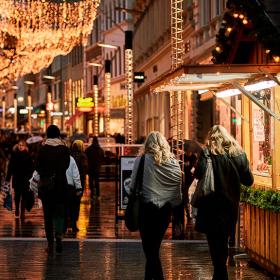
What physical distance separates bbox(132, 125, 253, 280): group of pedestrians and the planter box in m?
1.00

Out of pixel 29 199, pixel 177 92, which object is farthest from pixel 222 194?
pixel 29 199

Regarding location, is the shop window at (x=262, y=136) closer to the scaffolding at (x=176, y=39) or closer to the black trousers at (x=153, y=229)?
the black trousers at (x=153, y=229)

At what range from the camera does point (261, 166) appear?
1508 cm

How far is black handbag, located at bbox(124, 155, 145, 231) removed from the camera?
11.6 metres

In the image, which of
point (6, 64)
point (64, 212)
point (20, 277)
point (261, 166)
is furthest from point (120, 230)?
point (6, 64)

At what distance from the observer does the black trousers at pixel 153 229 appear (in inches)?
459

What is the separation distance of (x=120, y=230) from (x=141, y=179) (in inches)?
316

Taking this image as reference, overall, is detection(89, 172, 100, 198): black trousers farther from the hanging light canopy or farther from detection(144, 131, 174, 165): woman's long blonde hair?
detection(144, 131, 174, 165): woman's long blonde hair

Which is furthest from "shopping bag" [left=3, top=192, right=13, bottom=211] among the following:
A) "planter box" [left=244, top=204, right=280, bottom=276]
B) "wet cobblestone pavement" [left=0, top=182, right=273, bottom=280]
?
"planter box" [left=244, top=204, right=280, bottom=276]

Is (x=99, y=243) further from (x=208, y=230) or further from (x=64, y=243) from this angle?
(x=208, y=230)

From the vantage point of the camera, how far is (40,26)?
38.4 metres

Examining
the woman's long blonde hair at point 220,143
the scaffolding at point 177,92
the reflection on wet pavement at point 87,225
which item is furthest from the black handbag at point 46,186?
the woman's long blonde hair at point 220,143

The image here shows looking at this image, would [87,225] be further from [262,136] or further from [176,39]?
[262,136]

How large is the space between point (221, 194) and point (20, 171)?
11.4 metres
